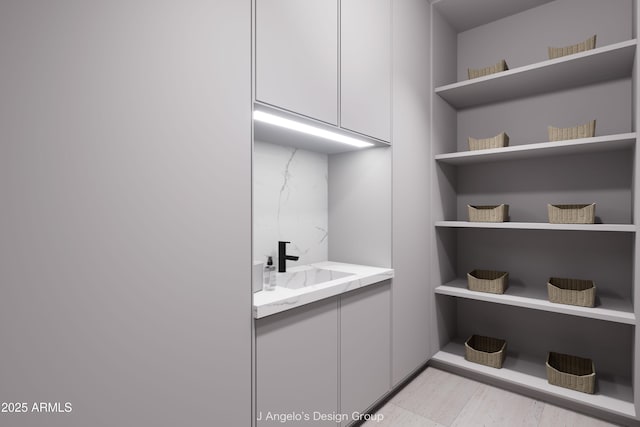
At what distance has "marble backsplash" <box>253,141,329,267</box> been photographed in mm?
1749

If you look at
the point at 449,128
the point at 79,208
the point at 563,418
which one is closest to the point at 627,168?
the point at 449,128

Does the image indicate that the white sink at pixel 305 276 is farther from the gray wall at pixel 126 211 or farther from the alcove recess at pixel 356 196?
the gray wall at pixel 126 211

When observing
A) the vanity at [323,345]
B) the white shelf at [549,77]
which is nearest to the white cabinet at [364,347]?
the vanity at [323,345]

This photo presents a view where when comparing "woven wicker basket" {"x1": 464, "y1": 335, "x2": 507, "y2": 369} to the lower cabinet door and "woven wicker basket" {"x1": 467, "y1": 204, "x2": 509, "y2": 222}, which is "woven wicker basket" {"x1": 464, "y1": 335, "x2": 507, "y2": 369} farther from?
the lower cabinet door

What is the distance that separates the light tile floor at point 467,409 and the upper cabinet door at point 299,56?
1557mm

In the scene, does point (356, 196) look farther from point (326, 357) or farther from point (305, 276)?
point (326, 357)

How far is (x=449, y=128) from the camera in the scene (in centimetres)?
248

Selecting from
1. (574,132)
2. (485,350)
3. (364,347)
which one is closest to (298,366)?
(364,347)

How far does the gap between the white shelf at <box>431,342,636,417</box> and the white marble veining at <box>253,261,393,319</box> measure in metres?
0.95

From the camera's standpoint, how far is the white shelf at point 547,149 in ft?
5.57

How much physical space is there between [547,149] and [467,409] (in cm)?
156

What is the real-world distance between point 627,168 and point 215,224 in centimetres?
238

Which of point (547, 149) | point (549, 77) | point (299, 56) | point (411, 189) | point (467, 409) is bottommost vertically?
point (467, 409)

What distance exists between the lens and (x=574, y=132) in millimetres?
1852
